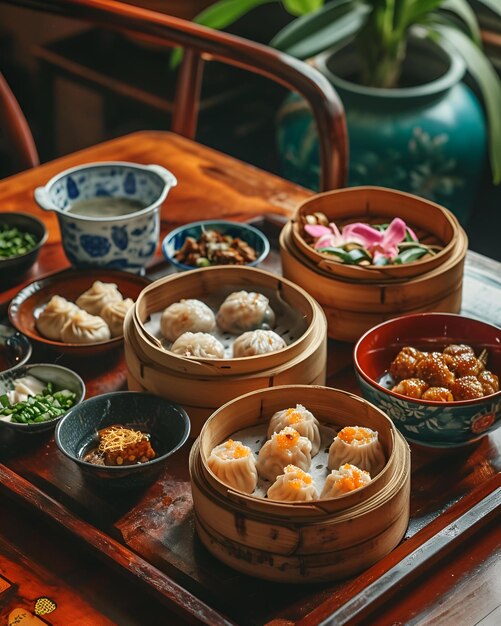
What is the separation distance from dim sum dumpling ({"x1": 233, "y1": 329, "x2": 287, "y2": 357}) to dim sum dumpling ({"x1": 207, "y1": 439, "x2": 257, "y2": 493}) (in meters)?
0.30

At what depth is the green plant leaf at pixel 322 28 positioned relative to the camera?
11.7ft

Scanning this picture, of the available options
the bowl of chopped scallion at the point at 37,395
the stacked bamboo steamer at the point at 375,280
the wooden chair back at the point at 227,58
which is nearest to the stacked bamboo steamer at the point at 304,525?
the bowl of chopped scallion at the point at 37,395

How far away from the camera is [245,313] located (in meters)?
1.85

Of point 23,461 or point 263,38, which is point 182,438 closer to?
point 23,461

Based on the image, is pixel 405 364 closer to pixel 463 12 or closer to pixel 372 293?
pixel 372 293

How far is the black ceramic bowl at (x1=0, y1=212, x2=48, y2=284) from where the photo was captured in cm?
214

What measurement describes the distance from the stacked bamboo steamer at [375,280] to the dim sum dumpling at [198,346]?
0.98 feet

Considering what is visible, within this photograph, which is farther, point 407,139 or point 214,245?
point 407,139

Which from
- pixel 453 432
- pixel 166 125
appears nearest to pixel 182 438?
pixel 453 432

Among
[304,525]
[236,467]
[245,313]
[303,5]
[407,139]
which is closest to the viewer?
[304,525]

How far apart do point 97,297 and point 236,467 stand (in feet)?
2.25

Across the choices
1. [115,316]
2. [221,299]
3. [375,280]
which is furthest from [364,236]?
[115,316]

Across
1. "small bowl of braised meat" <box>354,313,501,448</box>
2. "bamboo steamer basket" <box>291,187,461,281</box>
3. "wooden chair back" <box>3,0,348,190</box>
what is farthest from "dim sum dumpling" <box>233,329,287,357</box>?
"wooden chair back" <box>3,0,348,190</box>

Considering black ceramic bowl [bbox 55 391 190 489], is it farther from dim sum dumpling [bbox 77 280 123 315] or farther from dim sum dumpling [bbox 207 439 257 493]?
dim sum dumpling [bbox 77 280 123 315]
